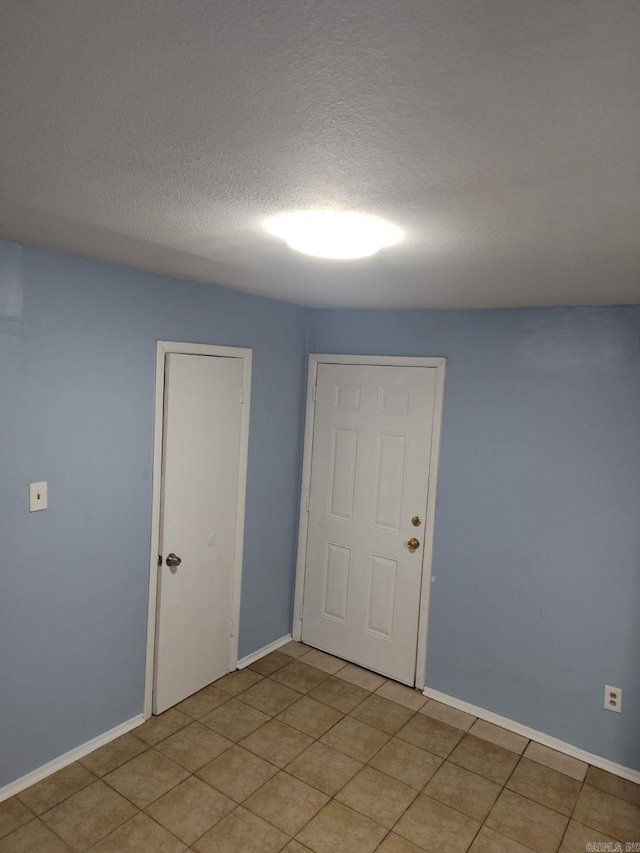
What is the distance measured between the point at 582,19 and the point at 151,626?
123 inches

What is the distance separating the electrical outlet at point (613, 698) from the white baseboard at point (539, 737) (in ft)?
0.90

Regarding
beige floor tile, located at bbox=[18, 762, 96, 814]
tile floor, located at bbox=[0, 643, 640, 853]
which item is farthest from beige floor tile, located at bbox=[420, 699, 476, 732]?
beige floor tile, located at bbox=[18, 762, 96, 814]

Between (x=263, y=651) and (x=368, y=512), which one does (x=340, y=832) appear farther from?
(x=368, y=512)

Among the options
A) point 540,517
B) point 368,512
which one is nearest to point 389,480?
point 368,512

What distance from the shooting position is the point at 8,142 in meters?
1.23

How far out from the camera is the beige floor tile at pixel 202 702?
3309mm

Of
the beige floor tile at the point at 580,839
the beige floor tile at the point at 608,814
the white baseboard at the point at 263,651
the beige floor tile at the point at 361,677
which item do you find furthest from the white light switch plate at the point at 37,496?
the beige floor tile at the point at 608,814

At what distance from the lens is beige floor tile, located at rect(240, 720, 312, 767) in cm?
301

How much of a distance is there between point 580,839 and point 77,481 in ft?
8.83

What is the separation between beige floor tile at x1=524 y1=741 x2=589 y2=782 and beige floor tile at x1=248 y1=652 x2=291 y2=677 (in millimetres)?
1531

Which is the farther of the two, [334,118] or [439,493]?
[439,493]

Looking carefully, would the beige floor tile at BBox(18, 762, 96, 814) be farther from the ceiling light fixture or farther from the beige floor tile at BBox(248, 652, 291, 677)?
the ceiling light fixture

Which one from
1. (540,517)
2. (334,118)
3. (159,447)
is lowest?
(540,517)

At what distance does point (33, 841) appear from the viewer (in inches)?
93.3
